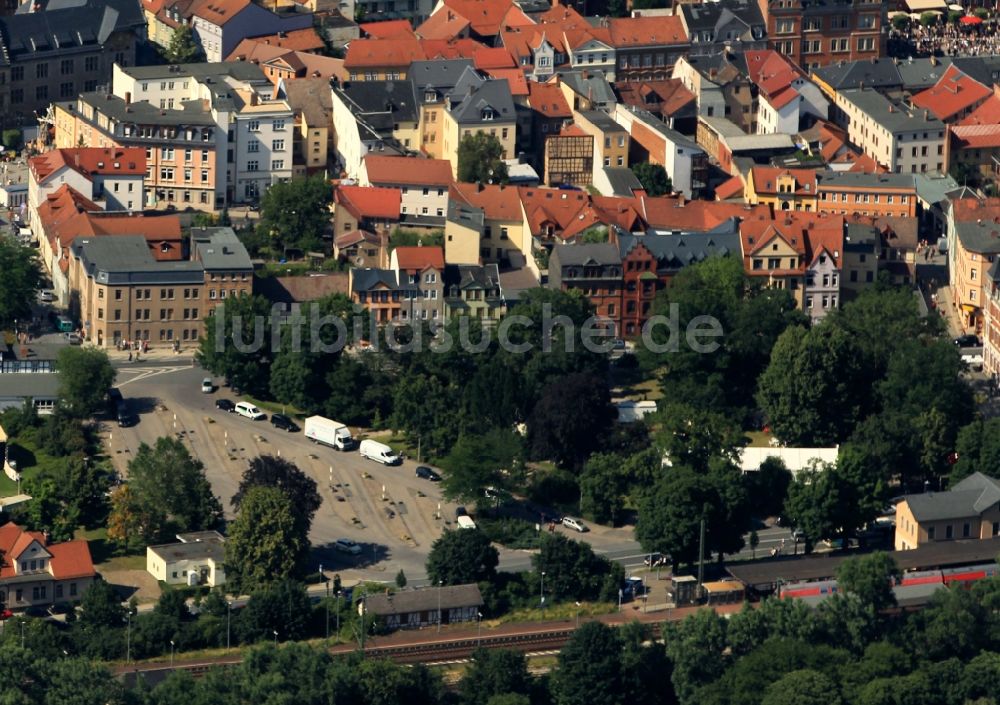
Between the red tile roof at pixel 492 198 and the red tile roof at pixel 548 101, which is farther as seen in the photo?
the red tile roof at pixel 548 101

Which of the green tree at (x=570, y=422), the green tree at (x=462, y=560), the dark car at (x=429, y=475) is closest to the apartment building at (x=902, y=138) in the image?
the green tree at (x=570, y=422)

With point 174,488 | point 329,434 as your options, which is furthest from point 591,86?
point 174,488

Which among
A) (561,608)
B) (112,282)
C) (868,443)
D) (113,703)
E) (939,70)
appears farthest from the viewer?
(939,70)

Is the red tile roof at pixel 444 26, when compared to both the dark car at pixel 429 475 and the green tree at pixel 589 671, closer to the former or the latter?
the dark car at pixel 429 475

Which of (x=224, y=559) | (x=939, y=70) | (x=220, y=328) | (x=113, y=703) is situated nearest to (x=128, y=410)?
(x=220, y=328)

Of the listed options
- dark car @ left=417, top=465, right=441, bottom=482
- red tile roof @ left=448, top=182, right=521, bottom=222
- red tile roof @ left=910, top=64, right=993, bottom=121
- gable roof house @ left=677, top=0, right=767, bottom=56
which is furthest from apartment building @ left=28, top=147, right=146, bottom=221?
red tile roof @ left=910, top=64, right=993, bottom=121

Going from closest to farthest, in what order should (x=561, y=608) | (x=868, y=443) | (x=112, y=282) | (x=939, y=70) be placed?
(x=561, y=608)
(x=868, y=443)
(x=112, y=282)
(x=939, y=70)

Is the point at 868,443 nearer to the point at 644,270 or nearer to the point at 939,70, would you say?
the point at 644,270

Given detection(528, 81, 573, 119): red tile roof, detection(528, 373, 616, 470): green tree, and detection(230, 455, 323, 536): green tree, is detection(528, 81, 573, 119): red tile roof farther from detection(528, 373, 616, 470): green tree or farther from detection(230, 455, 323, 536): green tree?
detection(230, 455, 323, 536): green tree
